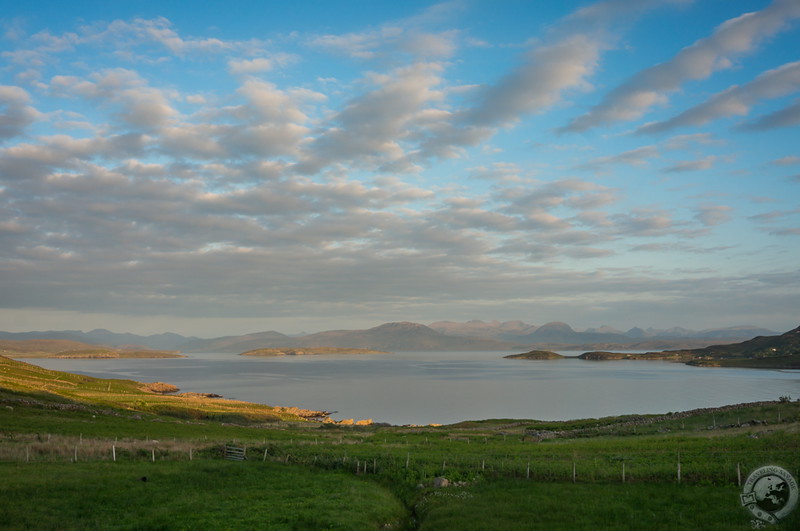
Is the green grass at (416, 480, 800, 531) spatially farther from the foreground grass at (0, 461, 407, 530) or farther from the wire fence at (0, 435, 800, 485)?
the foreground grass at (0, 461, 407, 530)

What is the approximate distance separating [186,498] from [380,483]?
12.3m

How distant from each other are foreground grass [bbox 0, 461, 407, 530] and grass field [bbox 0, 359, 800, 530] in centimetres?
9

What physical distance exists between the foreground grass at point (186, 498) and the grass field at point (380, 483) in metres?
0.09

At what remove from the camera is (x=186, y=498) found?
2472 centimetres

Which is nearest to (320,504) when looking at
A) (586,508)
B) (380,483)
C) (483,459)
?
(380,483)

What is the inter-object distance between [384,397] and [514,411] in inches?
1680

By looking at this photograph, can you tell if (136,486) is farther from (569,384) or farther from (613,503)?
(569,384)

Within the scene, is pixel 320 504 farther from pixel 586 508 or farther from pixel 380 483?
pixel 586 508

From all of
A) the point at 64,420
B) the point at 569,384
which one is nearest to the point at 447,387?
the point at 569,384

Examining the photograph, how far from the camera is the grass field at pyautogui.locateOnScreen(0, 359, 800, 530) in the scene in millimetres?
20609

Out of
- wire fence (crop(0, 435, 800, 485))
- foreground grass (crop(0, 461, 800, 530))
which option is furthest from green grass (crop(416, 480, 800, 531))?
wire fence (crop(0, 435, 800, 485))

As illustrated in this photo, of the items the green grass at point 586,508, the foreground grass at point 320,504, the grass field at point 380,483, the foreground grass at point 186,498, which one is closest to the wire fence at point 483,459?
the grass field at point 380,483

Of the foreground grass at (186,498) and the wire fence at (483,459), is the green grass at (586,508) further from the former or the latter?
the foreground grass at (186,498)

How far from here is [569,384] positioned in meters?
171
